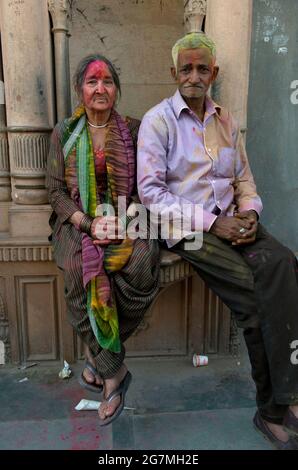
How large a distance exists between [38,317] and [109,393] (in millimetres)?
924

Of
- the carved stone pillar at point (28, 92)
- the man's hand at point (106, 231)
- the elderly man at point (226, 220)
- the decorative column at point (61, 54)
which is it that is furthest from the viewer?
the decorative column at point (61, 54)

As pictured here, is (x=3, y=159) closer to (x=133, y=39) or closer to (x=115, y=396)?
(x=133, y=39)

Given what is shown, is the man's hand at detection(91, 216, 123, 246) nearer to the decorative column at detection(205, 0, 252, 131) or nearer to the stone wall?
the decorative column at detection(205, 0, 252, 131)

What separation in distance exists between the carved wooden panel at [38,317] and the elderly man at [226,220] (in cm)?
100

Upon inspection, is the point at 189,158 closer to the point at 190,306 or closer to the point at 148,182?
the point at 148,182

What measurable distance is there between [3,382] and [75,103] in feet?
6.07

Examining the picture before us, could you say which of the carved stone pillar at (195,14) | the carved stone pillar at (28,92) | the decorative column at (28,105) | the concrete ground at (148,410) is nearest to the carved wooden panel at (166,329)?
the concrete ground at (148,410)

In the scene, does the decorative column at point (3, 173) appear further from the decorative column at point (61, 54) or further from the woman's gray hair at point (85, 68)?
the woman's gray hair at point (85, 68)

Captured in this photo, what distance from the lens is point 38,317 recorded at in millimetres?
2762

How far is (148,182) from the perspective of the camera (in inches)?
82.1

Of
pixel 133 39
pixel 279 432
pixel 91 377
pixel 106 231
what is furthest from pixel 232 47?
pixel 279 432

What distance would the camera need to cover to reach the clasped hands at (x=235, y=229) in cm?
206

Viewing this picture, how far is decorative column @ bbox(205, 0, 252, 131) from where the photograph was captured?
249 cm

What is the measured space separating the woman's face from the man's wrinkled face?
0.36 metres
